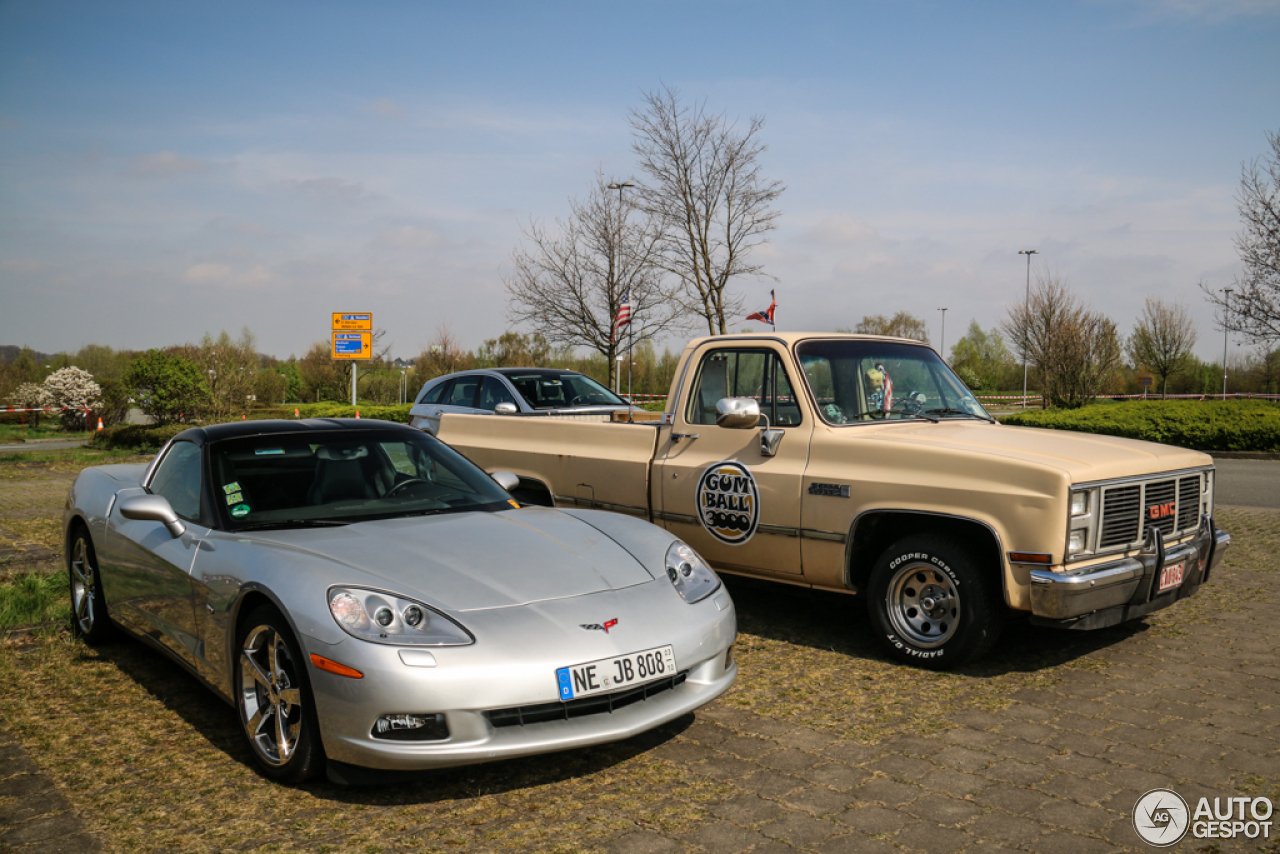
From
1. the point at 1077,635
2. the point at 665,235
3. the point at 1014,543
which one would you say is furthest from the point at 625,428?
the point at 665,235

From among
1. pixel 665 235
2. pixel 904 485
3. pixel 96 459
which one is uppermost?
pixel 665 235

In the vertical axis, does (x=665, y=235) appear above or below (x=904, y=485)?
above

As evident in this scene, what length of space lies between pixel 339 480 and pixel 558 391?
8.44 m

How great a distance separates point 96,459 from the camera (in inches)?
836

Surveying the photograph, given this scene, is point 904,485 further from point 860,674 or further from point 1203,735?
point 1203,735

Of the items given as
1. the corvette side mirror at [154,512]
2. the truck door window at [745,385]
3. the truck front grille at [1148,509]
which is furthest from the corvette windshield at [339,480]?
the truck front grille at [1148,509]

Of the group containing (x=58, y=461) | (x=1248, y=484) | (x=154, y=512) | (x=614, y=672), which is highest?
(x=154, y=512)

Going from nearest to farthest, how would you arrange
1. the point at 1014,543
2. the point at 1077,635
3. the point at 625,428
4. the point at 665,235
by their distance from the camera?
the point at 1014,543
the point at 1077,635
the point at 625,428
the point at 665,235

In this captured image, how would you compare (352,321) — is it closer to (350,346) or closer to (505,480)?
(350,346)

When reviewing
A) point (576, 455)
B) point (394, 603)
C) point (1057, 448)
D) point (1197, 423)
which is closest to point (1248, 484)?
point (1197, 423)

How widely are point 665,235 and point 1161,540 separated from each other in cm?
2027

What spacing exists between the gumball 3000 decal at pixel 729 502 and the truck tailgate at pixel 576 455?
531 millimetres

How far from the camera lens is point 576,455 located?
22.3 feet

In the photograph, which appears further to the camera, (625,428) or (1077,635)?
(625,428)
